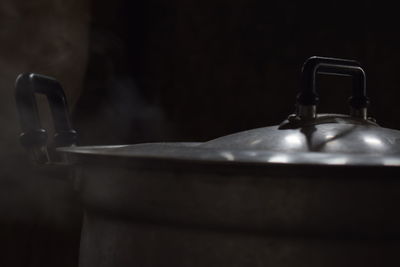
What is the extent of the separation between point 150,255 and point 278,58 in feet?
4.90

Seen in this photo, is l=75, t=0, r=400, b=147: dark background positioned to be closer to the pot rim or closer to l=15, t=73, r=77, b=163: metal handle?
l=15, t=73, r=77, b=163: metal handle

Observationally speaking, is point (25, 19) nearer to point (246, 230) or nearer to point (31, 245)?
point (31, 245)

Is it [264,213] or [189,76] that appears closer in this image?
[264,213]

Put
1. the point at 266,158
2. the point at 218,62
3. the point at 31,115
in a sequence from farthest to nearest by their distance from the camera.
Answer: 1. the point at 218,62
2. the point at 31,115
3. the point at 266,158

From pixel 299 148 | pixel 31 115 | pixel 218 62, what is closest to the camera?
pixel 299 148

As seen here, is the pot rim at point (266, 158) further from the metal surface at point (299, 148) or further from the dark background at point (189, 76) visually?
the dark background at point (189, 76)

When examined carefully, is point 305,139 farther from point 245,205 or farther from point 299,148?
point 245,205

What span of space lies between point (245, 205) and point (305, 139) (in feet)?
0.77

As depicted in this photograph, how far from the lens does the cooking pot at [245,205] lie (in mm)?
663

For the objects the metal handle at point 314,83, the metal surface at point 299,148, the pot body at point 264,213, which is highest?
the metal handle at point 314,83

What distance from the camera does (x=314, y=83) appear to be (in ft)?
2.99

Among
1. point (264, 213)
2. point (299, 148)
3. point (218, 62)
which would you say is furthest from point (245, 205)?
point (218, 62)

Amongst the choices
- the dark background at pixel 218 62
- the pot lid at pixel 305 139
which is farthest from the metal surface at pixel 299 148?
the dark background at pixel 218 62

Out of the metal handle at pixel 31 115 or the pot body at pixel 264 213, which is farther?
the metal handle at pixel 31 115
